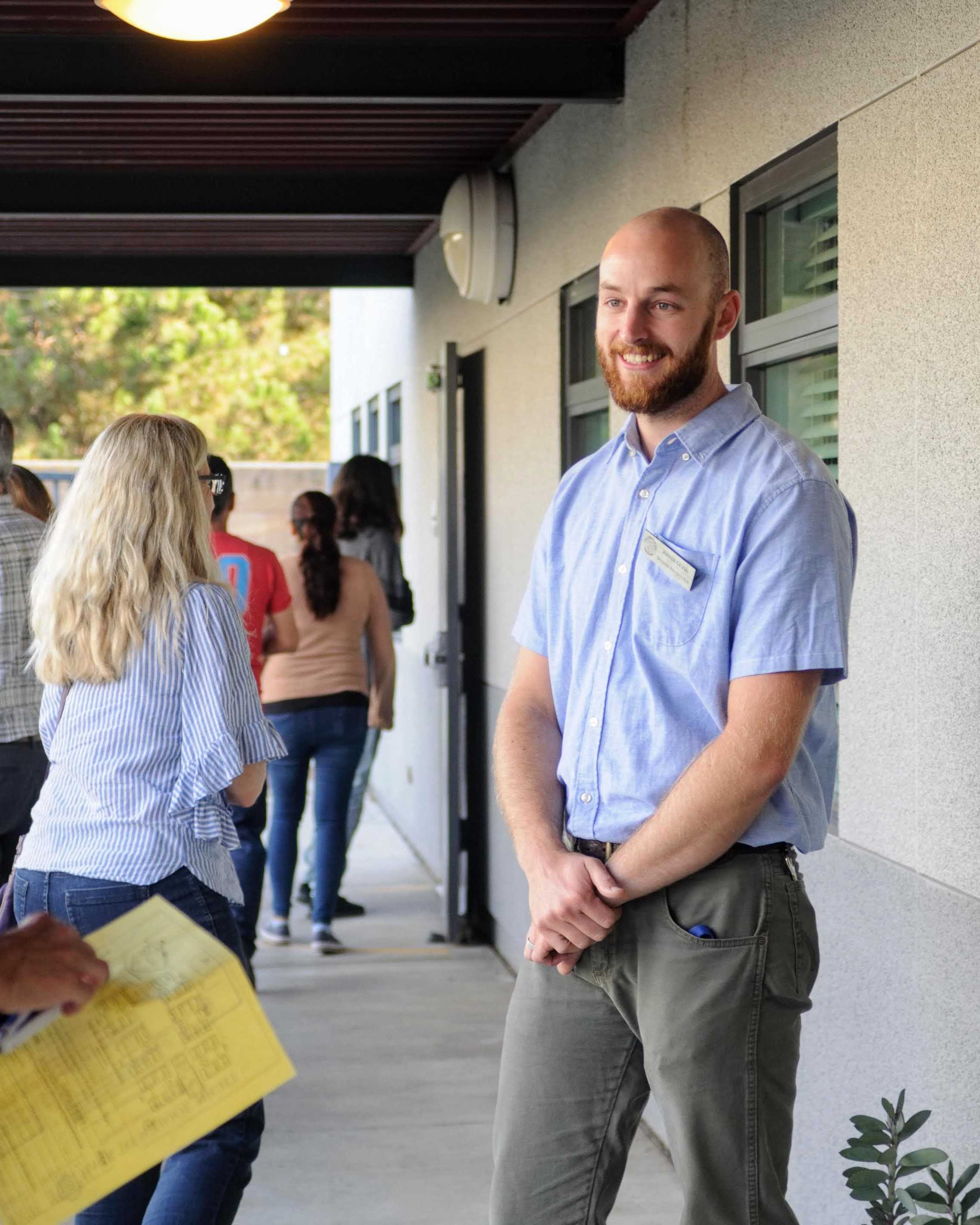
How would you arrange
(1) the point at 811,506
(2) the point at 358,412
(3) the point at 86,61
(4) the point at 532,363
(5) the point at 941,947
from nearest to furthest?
(1) the point at 811,506 < (5) the point at 941,947 < (3) the point at 86,61 < (4) the point at 532,363 < (2) the point at 358,412

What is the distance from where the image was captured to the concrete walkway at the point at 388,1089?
147 inches

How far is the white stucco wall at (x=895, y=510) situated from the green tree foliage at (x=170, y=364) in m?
21.7

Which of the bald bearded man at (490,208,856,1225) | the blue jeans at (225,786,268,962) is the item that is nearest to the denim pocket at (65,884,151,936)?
the bald bearded man at (490,208,856,1225)

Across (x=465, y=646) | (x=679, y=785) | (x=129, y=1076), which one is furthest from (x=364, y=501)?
(x=129, y=1076)

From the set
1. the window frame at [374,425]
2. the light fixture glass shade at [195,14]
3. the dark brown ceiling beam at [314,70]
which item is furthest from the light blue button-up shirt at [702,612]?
the window frame at [374,425]

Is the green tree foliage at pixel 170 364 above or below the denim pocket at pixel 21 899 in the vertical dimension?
above

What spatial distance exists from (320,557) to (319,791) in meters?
0.96

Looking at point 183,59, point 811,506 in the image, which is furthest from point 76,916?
point 183,59

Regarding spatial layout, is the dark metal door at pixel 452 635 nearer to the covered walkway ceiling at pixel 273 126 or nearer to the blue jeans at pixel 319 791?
the blue jeans at pixel 319 791

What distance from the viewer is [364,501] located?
670 centimetres

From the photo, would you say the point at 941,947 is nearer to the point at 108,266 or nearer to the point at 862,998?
the point at 862,998

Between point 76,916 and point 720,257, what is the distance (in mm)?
1491

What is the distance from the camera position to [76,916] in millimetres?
2557

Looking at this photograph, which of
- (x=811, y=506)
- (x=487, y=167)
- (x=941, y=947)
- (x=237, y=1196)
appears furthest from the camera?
(x=487, y=167)
